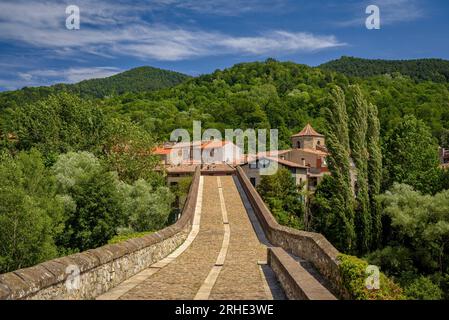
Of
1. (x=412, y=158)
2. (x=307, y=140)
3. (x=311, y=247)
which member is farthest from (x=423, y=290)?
(x=307, y=140)

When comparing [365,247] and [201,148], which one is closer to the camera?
[365,247]

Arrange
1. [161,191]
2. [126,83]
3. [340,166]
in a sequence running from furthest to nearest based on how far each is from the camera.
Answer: [126,83]
[161,191]
[340,166]

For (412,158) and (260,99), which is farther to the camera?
(260,99)

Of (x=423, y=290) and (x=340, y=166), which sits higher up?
(x=340, y=166)

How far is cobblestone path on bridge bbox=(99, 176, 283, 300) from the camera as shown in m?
9.09

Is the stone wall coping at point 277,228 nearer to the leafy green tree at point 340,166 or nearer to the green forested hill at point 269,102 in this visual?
the leafy green tree at point 340,166

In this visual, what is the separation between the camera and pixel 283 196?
186 ft

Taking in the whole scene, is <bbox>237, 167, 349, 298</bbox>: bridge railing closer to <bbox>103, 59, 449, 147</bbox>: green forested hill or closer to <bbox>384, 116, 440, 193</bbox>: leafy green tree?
<bbox>384, 116, 440, 193</bbox>: leafy green tree

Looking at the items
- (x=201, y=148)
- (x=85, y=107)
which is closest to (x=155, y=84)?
(x=201, y=148)

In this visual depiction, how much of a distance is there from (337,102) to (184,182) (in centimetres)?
1978

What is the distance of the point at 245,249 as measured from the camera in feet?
52.5

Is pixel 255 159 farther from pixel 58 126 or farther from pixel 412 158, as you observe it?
pixel 58 126

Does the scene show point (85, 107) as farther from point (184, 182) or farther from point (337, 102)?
point (337, 102)

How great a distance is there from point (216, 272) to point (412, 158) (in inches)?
1678
